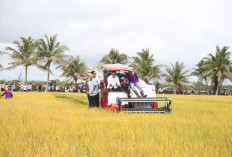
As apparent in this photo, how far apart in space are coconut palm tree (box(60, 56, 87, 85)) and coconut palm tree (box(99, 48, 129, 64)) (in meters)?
8.63

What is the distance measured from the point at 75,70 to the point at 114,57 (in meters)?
10.8

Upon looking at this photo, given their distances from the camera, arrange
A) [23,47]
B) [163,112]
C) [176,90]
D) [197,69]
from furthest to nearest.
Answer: [197,69]
[176,90]
[23,47]
[163,112]

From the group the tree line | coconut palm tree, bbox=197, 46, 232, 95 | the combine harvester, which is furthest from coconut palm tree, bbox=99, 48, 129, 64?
the combine harvester

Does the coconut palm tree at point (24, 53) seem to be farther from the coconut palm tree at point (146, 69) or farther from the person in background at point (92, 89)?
the person in background at point (92, 89)

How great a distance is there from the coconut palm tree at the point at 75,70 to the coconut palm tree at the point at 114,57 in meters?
8.63

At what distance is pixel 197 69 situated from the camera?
46.9 m

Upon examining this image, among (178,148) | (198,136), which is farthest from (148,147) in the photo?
(198,136)

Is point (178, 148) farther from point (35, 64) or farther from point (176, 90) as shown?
point (176, 90)

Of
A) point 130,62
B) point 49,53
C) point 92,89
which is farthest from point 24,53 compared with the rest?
point 92,89

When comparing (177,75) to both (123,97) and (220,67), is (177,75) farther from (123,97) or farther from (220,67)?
(123,97)

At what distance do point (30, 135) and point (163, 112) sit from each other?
444cm

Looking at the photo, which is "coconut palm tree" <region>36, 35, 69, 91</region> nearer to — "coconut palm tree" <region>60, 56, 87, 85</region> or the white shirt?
"coconut palm tree" <region>60, 56, 87, 85</region>

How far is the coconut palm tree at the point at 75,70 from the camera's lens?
136 feet

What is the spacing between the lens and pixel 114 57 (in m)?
34.8
